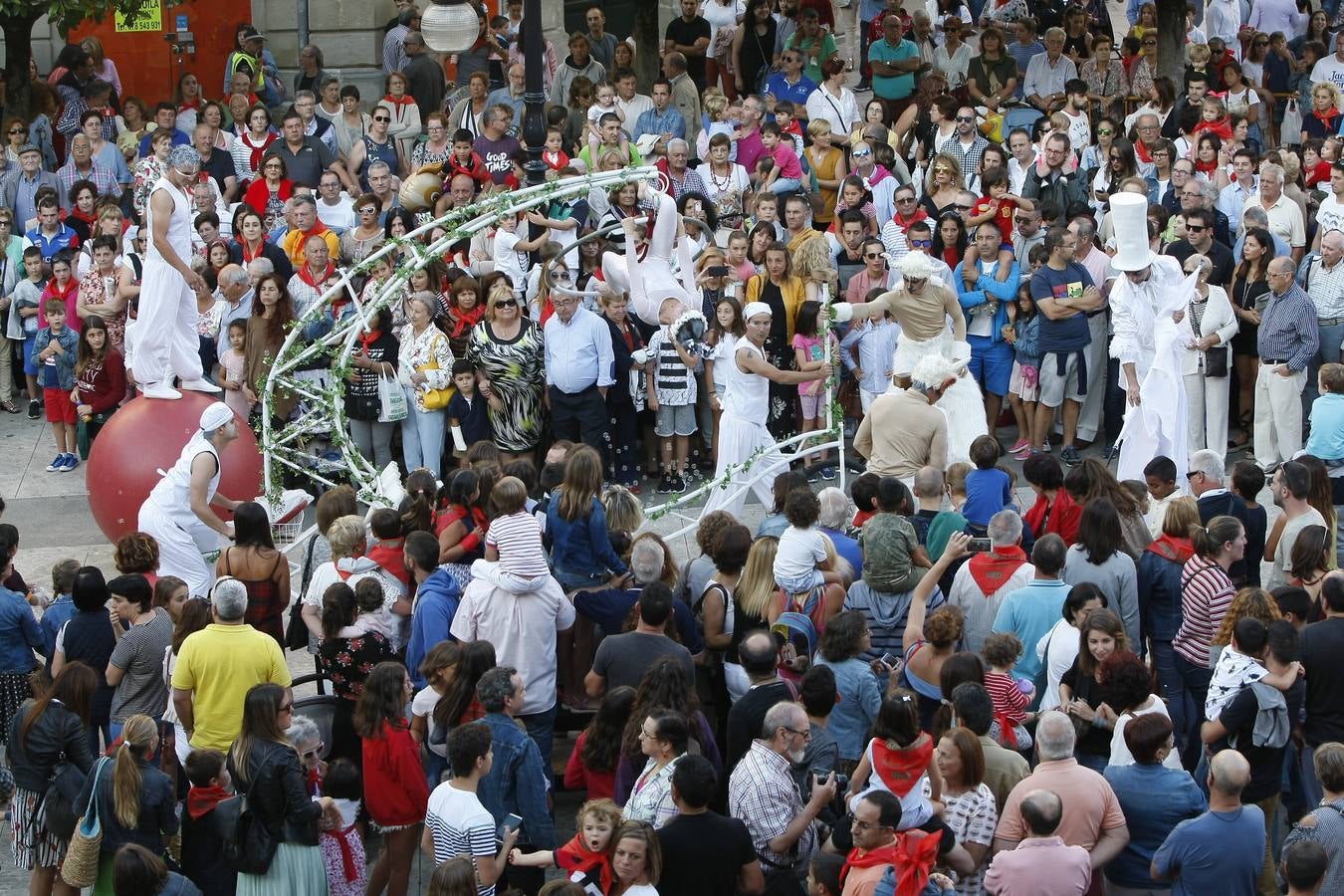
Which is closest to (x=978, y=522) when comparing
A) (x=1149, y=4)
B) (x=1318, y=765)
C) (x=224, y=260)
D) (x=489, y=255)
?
(x=1318, y=765)

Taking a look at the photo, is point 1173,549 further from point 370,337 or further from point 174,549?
point 370,337

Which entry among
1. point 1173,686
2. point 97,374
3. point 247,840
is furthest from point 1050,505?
point 97,374

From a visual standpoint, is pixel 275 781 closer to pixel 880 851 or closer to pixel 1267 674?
pixel 880 851

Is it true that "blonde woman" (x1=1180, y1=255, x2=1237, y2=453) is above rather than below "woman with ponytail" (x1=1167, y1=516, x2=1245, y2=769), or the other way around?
above

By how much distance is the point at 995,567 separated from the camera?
865 centimetres

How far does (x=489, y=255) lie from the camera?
14.5m

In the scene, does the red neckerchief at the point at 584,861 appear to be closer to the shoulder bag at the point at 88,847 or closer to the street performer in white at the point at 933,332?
the shoulder bag at the point at 88,847

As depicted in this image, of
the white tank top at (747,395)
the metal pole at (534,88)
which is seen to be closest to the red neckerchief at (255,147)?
the metal pole at (534,88)

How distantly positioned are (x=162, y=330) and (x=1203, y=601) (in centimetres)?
700

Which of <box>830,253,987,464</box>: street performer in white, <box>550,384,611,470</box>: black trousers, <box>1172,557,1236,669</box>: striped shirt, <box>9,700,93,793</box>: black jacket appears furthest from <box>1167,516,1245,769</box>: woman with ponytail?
<box>550,384,611,470</box>: black trousers

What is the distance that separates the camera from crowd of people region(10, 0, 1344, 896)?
7.16 m

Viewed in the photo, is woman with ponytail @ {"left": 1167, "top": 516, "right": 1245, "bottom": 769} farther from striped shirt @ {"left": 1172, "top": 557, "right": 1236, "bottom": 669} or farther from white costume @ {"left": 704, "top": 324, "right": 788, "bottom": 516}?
white costume @ {"left": 704, "top": 324, "right": 788, "bottom": 516}

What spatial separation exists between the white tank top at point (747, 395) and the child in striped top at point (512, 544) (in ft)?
11.9

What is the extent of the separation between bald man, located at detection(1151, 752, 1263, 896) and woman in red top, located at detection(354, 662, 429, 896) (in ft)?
9.97
